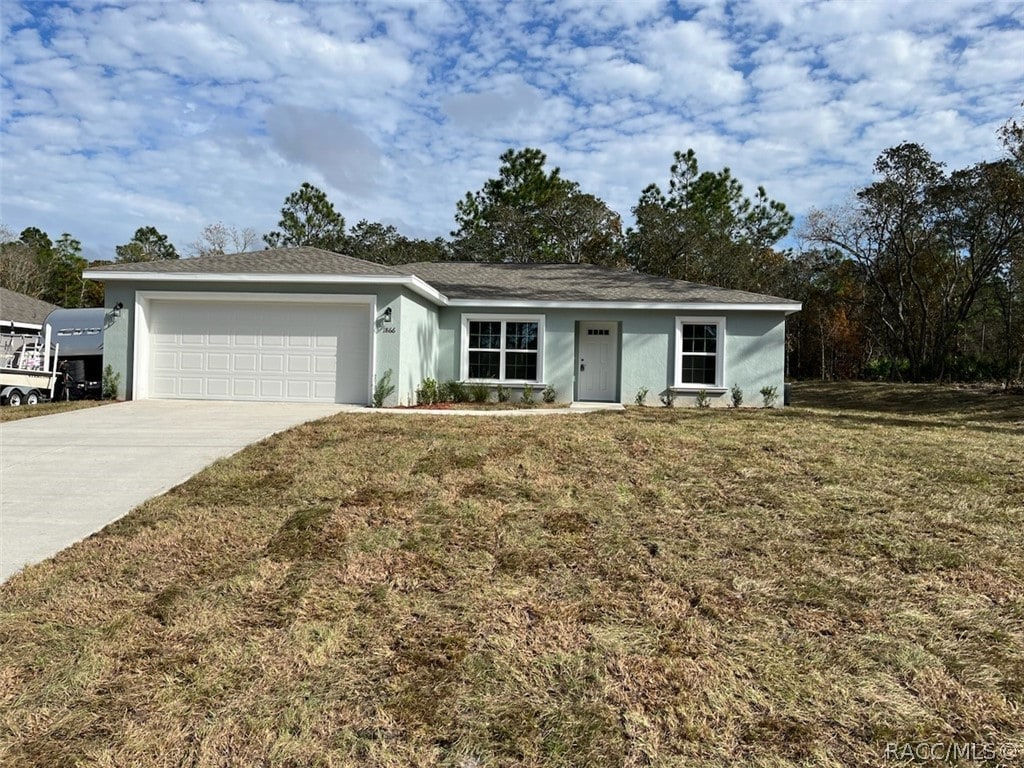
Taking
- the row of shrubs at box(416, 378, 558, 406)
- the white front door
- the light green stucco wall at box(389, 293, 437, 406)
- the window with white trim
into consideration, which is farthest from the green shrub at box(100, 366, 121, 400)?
the window with white trim

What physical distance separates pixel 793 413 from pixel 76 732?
12.0m

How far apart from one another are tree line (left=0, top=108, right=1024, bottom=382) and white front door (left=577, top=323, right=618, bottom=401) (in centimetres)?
1393

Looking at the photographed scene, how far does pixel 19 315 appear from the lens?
23875mm

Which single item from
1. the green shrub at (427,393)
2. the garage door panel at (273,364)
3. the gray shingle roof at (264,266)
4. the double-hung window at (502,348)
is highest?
the gray shingle roof at (264,266)

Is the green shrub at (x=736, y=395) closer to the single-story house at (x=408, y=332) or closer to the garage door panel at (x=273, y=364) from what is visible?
the single-story house at (x=408, y=332)

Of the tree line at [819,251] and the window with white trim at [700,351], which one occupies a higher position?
the tree line at [819,251]

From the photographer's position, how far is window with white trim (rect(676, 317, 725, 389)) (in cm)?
1466

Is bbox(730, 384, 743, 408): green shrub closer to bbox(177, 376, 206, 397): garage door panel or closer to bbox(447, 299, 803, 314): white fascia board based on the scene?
bbox(447, 299, 803, 314): white fascia board

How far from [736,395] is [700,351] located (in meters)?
1.32

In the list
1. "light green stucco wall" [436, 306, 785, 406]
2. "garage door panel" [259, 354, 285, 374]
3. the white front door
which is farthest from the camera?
the white front door

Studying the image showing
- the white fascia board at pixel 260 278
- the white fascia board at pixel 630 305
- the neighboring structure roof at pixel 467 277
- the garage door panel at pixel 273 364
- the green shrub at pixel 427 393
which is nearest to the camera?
the white fascia board at pixel 260 278

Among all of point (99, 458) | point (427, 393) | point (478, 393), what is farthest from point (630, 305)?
point (99, 458)

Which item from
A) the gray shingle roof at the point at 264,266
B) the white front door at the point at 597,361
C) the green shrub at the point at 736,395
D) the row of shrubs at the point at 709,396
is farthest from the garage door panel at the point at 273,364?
the green shrub at the point at 736,395

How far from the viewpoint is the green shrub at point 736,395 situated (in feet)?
47.6
